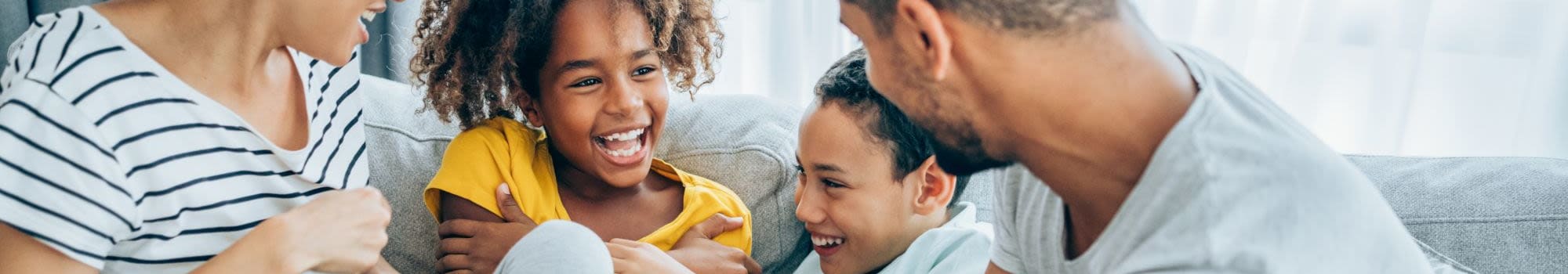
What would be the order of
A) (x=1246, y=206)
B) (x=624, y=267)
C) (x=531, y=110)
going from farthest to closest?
1. (x=531, y=110)
2. (x=624, y=267)
3. (x=1246, y=206)

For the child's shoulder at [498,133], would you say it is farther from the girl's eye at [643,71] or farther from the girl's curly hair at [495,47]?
the girl's eye at [643,71]

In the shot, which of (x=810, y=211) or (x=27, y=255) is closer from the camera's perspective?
(x=27, y=255)

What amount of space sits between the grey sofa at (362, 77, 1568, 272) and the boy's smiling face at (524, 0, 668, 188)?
0.21 meters

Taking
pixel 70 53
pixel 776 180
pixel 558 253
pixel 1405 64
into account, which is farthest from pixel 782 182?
pixel 1405 64

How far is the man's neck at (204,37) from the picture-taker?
1.14 metres

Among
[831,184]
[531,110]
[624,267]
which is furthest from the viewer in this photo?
[531,110]

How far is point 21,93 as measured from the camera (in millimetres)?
1043

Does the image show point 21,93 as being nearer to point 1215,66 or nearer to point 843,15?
point 843,15

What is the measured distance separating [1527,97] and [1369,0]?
335 mm

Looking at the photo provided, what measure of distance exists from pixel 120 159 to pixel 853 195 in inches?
33.5

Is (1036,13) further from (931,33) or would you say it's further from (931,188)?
(931,188)

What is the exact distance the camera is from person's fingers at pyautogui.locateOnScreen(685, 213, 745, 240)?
169 centimetres

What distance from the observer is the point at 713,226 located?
1691 millimetres

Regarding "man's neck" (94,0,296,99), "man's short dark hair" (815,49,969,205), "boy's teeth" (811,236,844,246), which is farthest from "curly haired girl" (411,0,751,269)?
"man's neck" (94,0,296,99)
